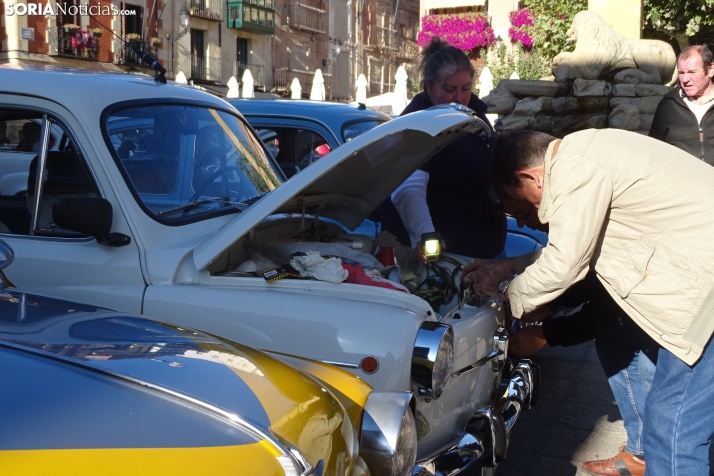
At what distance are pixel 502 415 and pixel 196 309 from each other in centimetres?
130

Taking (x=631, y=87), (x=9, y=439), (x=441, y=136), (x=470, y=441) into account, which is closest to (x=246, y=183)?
(x=441, y=136)

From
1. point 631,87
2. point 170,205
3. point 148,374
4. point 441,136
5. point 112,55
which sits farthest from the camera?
point 112,55

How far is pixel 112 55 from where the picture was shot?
31344 millimetres

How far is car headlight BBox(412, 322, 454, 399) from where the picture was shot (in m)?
2.55

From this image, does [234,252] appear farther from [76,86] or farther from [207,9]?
[207,9]

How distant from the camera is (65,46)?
2917 cm

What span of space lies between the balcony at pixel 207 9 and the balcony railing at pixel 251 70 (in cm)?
235

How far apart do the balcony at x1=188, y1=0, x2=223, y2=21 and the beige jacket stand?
33918mm

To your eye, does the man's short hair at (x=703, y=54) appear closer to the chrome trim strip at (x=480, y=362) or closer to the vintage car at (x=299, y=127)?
the vintage car at (x=299, y=127)

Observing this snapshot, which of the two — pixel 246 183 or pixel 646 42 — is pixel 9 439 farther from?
pixel 646 42

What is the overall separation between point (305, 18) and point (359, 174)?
41.0 meters

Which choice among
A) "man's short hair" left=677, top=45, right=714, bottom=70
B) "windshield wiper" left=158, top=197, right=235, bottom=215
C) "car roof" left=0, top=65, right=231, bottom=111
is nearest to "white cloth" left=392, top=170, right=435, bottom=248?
"windshield wiper" left=158, top=197, right=235, bottom=215

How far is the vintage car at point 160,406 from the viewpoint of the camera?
4.69 feet

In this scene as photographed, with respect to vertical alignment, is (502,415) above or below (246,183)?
below
